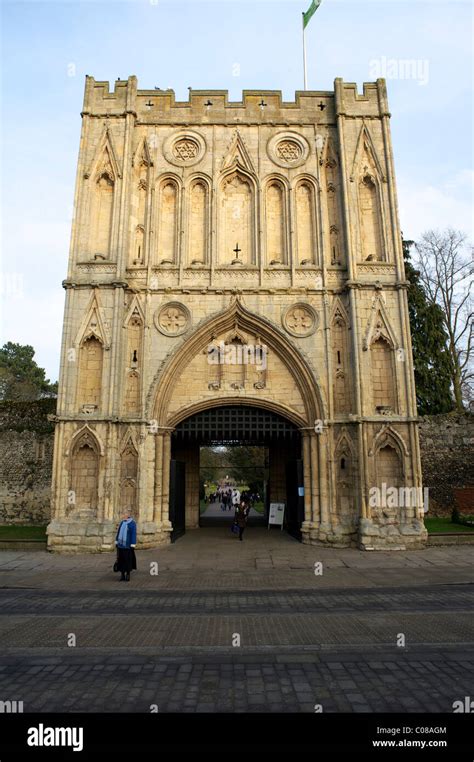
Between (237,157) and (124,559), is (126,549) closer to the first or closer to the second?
(124,559)

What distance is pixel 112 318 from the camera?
16.2m

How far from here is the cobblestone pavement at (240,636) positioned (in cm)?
500

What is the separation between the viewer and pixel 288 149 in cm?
1864

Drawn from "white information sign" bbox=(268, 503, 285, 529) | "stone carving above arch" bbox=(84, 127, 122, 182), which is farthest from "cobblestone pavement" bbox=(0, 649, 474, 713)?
"stone carving above arch" bbox=(84, 127, 122, 182)

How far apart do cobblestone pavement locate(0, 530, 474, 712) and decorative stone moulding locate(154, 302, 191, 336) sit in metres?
8.09

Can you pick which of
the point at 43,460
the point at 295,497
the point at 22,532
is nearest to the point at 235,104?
the point at 295,497

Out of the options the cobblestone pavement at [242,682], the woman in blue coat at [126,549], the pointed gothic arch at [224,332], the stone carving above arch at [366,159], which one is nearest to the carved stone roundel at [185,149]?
the stone carving above arch at [366,159]

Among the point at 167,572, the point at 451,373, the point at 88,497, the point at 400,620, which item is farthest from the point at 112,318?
the point at 451,373

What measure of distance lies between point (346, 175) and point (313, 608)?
49.5 ft

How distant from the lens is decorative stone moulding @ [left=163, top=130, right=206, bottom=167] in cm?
1834

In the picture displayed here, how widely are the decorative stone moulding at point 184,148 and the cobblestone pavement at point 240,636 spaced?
48.6 ft

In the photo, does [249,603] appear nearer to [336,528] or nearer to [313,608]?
[313,608]

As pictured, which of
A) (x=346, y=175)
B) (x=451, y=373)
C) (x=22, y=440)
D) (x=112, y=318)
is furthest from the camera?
(x=451, y=373)

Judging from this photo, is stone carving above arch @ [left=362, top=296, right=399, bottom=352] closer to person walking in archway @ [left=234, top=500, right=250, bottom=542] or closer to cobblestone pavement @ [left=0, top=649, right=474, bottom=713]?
person walking in archway @ [left=234, top=500, right=250, bottom=542]
